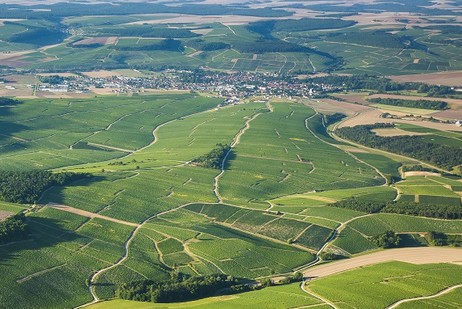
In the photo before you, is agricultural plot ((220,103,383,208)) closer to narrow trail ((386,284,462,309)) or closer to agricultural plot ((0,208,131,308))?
agricultural plot ((0,208,131,308))

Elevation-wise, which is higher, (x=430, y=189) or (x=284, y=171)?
(x=430, y=189)

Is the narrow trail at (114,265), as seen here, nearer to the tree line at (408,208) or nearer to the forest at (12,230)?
the forest at (12,230)

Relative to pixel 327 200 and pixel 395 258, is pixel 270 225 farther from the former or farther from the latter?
pixel 395 258

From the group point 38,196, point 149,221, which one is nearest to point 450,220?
point 149,221

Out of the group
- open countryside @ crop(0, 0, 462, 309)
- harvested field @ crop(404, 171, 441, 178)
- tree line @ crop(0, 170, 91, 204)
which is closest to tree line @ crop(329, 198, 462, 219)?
open countryside @ crop(0, 0, 462, 309)

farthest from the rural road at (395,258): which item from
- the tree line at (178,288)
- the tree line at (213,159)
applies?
the tree line at (213,159)

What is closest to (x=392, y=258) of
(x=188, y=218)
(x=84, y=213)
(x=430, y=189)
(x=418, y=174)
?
(x=188, y=218)
